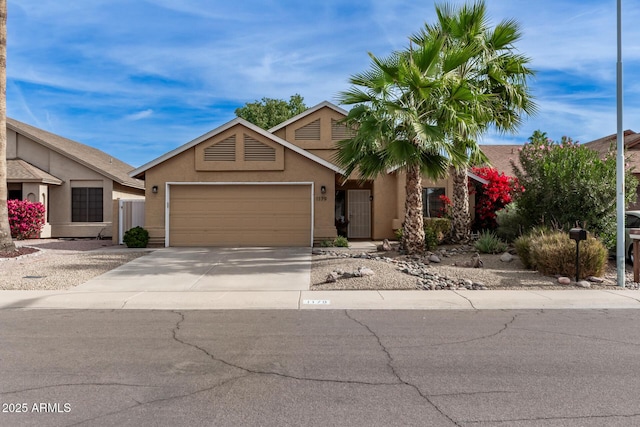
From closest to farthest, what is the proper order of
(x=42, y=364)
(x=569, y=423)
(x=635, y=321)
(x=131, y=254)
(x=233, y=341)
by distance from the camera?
(x=569, y=423), (x=42, y=364), (x=233, y=341), (x=635, y=321), (x=131, y=254)

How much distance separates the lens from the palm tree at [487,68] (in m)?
15.1

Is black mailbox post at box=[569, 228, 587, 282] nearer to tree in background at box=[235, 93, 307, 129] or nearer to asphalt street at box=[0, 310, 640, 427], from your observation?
asphalt street at box=[0, 310, 640, 427]

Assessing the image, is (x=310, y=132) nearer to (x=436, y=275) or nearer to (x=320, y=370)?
(x=436, y=275)

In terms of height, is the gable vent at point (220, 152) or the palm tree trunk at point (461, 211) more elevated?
the gable vent at point (220, 152)

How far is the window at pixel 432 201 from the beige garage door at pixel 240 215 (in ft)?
17.8

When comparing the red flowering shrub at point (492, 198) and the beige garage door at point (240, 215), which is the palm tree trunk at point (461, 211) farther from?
the beige garage door at point (240, 215)

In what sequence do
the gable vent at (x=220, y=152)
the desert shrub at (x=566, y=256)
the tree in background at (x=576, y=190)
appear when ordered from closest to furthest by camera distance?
the desert shrub at (x=566, y=256) → the tree in background at (x=576, y=190) → the gable vent at (x=220, y=152)

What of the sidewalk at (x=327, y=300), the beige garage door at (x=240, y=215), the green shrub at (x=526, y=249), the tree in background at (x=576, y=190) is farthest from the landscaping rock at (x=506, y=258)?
the beige garage door at (x=240, y=215)

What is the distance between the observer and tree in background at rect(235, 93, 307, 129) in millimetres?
40094

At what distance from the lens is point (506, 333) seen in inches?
273

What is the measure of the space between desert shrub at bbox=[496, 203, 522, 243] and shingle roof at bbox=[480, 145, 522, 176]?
10.3m

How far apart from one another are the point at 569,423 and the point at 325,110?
20321mm

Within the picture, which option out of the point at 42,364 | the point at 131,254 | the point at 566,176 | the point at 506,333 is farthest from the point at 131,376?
the point at 566,176

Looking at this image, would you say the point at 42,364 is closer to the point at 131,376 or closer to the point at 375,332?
the point at 131,376
